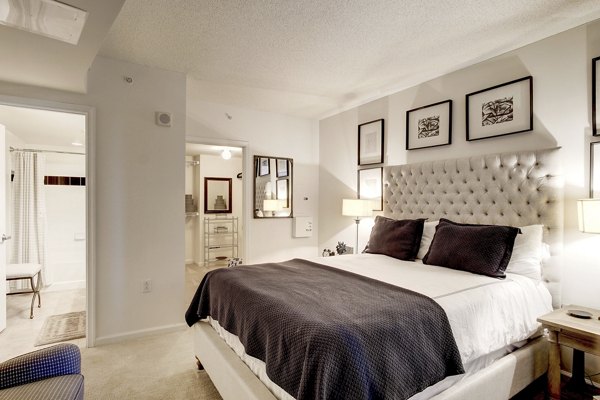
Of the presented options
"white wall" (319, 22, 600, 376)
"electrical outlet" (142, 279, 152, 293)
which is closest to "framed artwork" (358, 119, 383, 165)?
"white wall" (319, 22, 600, 376)

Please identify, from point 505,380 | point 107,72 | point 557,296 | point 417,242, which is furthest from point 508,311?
point 107,72

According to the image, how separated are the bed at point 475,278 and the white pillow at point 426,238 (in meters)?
0.16

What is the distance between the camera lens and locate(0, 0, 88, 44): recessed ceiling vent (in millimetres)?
1481

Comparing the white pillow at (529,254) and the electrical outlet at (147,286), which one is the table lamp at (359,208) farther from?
the electrical outlet at (147,286)

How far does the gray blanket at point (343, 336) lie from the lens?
3.91 feet

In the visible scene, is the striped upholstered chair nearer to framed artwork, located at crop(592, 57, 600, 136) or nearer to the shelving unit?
framed artwork, located at crop(592, 57, 600, 136)

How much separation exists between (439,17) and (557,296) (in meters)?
2.24

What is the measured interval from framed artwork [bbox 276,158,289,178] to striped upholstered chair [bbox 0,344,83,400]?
3.38m

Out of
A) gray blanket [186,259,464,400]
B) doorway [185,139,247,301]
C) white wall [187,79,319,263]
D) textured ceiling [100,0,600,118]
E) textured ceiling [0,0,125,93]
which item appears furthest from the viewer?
doorway [185,139,247,301]

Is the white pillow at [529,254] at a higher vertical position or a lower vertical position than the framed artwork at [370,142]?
→ lower

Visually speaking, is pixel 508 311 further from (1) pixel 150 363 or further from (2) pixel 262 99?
(2) pixel 262 99

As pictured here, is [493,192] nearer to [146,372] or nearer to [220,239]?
[146,372]

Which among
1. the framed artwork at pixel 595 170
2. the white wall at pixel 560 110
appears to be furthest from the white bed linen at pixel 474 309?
the framed artwork at pixel 595 170

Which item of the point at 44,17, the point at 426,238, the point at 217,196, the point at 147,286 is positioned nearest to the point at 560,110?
the point at 426,238
